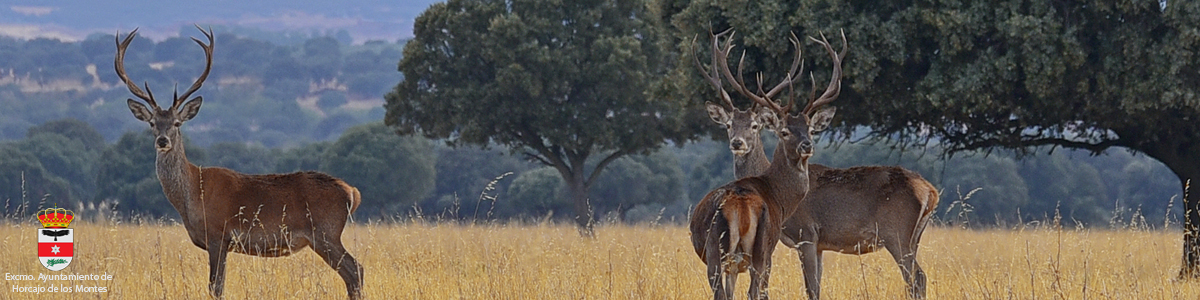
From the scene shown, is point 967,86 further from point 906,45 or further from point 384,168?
point 384,168

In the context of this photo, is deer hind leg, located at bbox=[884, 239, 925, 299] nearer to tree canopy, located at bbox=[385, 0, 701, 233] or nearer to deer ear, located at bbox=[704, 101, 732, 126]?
deer ear, located at bbox=[704, 101, 732, 126]

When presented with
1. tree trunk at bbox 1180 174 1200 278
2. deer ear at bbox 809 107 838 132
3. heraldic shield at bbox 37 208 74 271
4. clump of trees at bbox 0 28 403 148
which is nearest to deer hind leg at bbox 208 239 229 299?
heraldic shield at bbox 37 208 74 271

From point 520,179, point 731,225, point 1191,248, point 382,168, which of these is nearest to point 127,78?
point 731,225

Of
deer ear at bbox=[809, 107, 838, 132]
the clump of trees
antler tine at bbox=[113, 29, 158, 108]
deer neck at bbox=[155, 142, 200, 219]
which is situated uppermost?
the clump of trees

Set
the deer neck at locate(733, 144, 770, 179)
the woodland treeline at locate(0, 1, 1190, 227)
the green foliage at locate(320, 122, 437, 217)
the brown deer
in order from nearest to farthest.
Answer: the brown deer < the deer neck at locate(733, 144, 770, 179) < the woodland treeline at locate(0, 1, 1190, 227) < the green foliage at locate(320, 122, 437, 217)

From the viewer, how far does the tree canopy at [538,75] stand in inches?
813

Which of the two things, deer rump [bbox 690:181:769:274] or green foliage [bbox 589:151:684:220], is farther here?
green foliage [bbox 589:151:684:220]

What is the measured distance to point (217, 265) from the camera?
823 cm

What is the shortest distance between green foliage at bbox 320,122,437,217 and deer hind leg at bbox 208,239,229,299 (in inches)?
1557

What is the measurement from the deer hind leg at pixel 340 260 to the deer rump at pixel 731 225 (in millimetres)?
2518

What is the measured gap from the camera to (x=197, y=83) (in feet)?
29.2

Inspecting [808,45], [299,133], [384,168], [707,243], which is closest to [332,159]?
[384,168]

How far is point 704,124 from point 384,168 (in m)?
29.1

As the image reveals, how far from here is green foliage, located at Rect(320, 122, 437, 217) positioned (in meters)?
48.7
